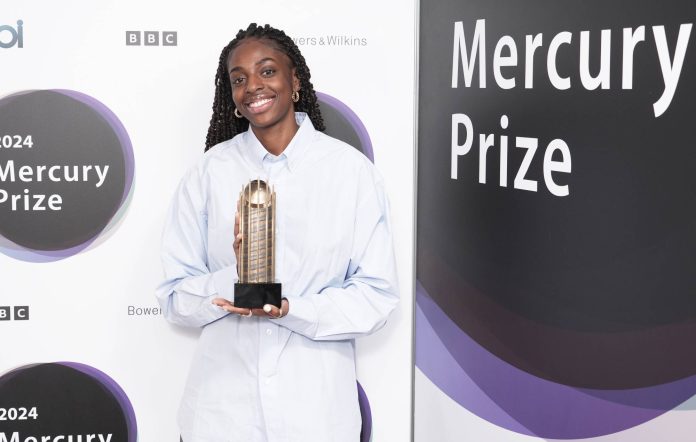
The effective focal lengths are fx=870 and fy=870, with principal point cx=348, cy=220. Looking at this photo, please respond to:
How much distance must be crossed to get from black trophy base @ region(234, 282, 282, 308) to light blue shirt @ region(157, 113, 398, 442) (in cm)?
14

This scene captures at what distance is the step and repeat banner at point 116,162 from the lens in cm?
248

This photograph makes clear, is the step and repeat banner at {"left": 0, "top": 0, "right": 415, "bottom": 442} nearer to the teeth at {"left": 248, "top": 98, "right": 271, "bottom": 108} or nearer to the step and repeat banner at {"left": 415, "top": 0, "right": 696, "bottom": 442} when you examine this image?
the step and repeat banner at {"left": 415, "top": 0, "right": 696, "bottom": 442}

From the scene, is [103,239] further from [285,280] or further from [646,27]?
[646,27]

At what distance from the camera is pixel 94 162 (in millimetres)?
2518

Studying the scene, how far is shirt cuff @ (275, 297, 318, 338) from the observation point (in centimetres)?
212

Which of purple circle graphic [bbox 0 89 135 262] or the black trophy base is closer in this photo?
the black trophy base

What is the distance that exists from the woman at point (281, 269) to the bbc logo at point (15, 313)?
1.63ft

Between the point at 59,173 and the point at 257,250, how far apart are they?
0.81m

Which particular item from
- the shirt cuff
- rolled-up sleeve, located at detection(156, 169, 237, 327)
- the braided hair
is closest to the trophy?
the shirt cuff

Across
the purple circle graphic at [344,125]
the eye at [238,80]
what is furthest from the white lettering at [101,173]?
the purple circle graphic at [344,125]

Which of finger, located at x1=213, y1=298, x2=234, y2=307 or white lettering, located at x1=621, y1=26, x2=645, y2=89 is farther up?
white lettering, located at x1=621, y1=26, x2=645, y2=89

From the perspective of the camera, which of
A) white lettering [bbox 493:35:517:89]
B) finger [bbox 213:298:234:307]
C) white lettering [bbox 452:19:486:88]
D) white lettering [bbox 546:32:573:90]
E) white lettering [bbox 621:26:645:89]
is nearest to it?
white lettering [bbox 621:26:645:89]

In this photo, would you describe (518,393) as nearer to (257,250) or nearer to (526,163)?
(526,163)

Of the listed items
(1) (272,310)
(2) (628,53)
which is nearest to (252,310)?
(1) (272,310)
